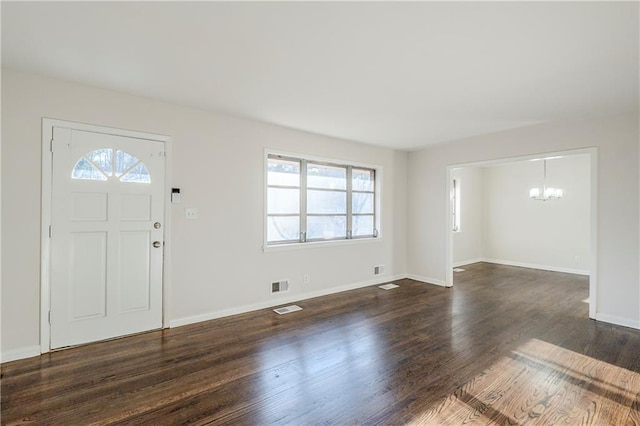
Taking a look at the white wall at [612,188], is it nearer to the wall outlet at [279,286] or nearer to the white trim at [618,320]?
the white trim at [618,320]

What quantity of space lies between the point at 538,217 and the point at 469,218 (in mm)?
1481

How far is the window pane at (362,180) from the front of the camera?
5523 millimetres

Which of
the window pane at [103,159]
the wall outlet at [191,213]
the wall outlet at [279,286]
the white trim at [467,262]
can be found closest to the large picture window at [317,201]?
the wall outlet at [279,286]

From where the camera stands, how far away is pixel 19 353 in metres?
2.73

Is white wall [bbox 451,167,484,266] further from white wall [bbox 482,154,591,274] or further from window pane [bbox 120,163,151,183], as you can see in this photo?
window pane [bbox 120,163,151,183]

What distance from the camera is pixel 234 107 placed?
360cm

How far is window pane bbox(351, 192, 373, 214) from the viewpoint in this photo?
553 cm

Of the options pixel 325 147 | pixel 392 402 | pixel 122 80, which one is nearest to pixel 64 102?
pixel 122 80

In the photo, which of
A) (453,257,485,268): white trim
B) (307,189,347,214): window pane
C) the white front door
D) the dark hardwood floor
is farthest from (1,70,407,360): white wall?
(453,257,485,268): white trim

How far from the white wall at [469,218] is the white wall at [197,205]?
10.2ft

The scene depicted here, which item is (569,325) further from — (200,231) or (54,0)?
(54,0)

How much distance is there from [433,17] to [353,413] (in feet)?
8.50

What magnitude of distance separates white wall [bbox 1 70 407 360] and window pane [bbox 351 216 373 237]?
24 cm

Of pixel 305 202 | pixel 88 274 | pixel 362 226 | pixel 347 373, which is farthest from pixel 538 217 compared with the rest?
pixel 88 274
